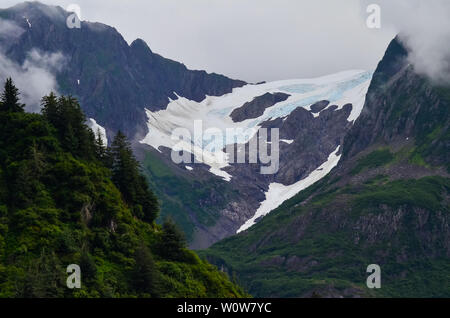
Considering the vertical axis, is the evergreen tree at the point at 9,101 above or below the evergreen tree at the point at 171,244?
above

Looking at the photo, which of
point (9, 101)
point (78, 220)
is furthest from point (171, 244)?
point (9, 101)

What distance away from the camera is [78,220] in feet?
409

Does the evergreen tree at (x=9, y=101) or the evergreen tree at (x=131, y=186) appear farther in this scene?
the evergreen tree at (x=131, y=186)

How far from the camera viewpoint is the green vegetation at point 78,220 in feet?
362

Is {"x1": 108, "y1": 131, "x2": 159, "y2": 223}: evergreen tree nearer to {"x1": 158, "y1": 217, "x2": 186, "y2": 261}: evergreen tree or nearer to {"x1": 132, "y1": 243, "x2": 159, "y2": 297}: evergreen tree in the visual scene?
{"x1": 158, "y1": 217, "x2": 186, "y2": 261}: evergreen tree

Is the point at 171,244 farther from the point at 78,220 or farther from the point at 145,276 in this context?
the point at 145,276

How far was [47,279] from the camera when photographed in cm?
10044

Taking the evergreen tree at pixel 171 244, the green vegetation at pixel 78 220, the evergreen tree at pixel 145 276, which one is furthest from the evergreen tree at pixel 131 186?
the evergreen tree at pixel 145 276

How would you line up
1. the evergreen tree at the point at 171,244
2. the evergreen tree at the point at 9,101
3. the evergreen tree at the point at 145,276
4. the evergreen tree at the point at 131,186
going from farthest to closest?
1. the evergreen tree at the point at 131,186
2. the evergreen tree at the point at 9,101
3. the evergreen tree at the point at 171,244
4. the evergreen tree at the point at 145,276

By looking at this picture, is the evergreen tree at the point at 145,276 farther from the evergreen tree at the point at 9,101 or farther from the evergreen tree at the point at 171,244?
the evergreen tree at the point at 9,101

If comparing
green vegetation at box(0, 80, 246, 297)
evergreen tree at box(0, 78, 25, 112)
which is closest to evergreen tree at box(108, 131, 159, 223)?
green vegetation at box(0, 80, 246, 297)
